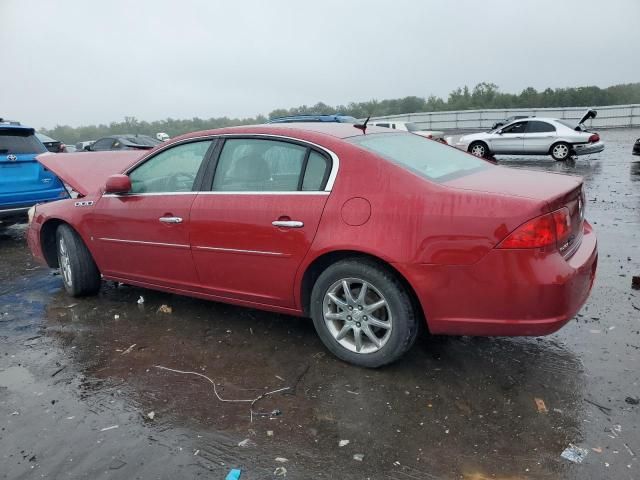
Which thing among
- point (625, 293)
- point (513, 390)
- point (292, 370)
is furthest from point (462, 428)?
point (625, 293)

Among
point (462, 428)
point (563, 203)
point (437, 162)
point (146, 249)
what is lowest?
point (462, 428)

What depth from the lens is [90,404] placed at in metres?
3.07

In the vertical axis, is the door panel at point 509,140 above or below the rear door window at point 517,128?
below

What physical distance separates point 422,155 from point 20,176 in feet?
21.3

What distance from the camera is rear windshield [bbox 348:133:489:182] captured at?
327 centimetres

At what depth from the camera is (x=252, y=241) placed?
11.5 ft

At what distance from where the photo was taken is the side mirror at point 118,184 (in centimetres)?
417

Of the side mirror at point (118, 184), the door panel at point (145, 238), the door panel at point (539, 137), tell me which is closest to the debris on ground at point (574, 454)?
the door panel at point (145, 238)

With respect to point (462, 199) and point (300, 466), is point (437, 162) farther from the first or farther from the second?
point (300, 466)

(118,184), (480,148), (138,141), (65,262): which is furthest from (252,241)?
(138,141)

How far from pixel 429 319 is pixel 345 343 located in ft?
2.10

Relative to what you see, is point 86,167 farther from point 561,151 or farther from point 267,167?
point 561,151

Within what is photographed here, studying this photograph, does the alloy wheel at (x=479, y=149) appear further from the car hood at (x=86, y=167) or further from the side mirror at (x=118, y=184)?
the side mirror at (x=118, y=184)

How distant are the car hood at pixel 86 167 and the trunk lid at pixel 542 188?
10.5 feet
